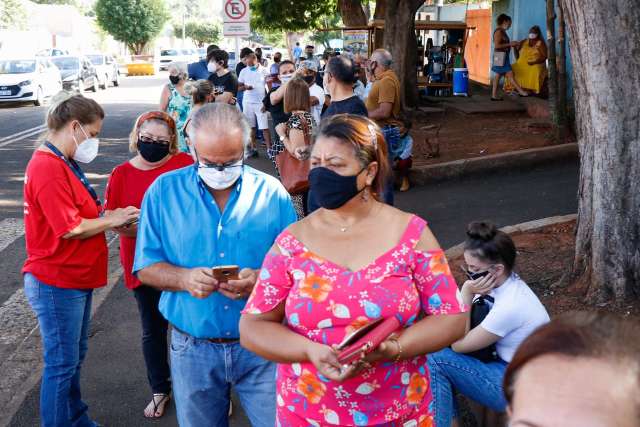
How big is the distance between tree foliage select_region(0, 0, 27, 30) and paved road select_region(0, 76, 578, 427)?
56597 mm

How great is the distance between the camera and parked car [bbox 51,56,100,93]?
30598 millimetres

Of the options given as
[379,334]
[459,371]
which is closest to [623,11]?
[459,371]

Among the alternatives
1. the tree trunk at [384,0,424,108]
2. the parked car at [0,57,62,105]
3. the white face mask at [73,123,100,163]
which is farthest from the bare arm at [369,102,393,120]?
the parked car at [0,57,62,105]

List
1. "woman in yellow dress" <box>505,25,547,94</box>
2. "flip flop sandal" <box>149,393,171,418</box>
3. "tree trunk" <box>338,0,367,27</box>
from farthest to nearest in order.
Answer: "tree trunk" <box>338,0,367,27</box> < "woman in yellow dress" <box>505,25,547,94</box> < "flip flop sandal" <box>149,393,171,418</box>

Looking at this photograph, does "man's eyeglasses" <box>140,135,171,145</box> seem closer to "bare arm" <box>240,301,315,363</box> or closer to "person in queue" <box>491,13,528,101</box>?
"bare arm" <box>240,301,315,363</box>

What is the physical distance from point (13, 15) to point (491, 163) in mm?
66939

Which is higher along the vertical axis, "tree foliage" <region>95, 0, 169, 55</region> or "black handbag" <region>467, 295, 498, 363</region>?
"tree foliage" <region>95, 0, 169, 55</region>

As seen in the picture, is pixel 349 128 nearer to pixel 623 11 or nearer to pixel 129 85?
pixel 623 11

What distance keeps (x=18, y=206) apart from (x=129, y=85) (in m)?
30.3

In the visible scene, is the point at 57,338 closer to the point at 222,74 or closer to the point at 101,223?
the point at 101,223

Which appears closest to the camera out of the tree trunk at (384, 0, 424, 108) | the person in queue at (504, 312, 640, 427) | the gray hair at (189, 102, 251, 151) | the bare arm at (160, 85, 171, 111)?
the person in queue at (504, 312, 640, 427)

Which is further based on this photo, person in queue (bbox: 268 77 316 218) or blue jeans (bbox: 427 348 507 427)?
person in queue (bbox: 268 77 316 218)

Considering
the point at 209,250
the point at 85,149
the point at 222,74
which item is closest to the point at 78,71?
the point at 222,74

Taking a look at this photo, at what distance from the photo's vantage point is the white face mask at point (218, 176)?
3.13 metres
